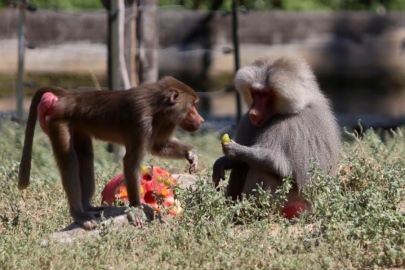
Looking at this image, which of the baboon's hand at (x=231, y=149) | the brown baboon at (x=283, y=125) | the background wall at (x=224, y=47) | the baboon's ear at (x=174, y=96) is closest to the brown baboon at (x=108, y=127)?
the baboon's ear at (x=174, y=96)

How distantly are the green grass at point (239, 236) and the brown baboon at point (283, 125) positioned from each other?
237 millimetres

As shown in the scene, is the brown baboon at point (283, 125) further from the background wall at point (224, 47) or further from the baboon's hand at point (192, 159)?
the background wall at point (224, 47)

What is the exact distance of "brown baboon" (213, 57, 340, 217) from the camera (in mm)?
5539

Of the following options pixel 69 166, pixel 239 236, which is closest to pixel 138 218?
pixel 69 166

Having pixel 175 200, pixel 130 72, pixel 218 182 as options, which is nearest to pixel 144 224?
pixel 175 200

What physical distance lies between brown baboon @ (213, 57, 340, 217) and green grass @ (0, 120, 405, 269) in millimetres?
237

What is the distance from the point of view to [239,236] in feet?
16.3

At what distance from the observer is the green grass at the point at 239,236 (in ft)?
14.9

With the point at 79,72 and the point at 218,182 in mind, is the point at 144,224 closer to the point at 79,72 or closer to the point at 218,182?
the point at 218,182

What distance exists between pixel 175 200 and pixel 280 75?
1351mm

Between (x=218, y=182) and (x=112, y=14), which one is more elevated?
(x=112, y=14)

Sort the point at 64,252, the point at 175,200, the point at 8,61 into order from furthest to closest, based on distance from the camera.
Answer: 1. the point at 8,61
2. the point at 175,200
3. the point at 64,252

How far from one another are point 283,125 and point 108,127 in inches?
54.0

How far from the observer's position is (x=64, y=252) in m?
4.70
